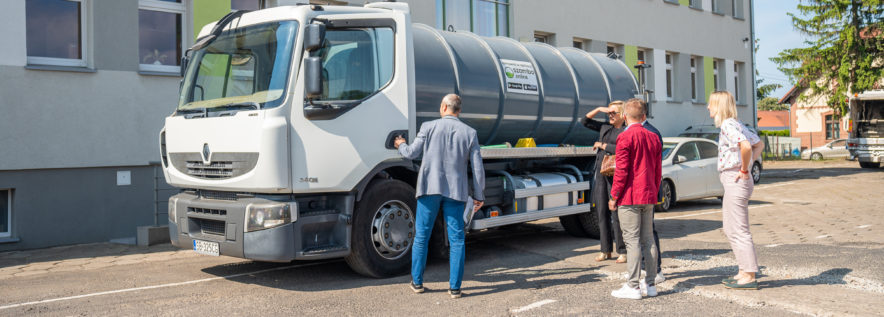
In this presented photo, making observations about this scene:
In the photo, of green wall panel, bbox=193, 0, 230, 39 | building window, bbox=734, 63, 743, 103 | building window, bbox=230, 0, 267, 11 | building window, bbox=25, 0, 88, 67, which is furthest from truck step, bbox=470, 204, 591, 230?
building window, bbox=734, 63, 743, 103

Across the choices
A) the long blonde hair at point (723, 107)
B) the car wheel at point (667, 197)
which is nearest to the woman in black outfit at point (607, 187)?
the long blonde hair at point (723, 107)

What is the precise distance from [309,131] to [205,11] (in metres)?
6.41

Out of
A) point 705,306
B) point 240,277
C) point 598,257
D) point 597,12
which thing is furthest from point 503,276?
point 597,12

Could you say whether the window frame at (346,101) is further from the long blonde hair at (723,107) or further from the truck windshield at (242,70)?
the long blonde hair at (723,107)

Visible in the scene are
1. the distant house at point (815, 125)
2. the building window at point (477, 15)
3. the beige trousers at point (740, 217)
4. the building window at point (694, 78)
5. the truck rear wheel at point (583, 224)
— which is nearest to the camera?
the beige trousers at point (740, 217)

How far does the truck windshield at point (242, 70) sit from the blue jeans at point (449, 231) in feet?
5.14

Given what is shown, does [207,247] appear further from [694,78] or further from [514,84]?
[694,78]

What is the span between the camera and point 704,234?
10133 mm

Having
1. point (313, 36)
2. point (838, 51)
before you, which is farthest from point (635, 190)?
point (838, 51)

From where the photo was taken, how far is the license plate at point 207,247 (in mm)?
6555

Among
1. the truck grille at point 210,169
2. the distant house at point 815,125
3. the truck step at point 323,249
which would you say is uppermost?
the distant house at point 815,125

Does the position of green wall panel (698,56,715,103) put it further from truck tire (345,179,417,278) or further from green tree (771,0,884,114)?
truck tire (345,179,417,278)

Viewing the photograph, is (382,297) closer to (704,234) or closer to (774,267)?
(774,267)

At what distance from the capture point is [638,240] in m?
6.01
